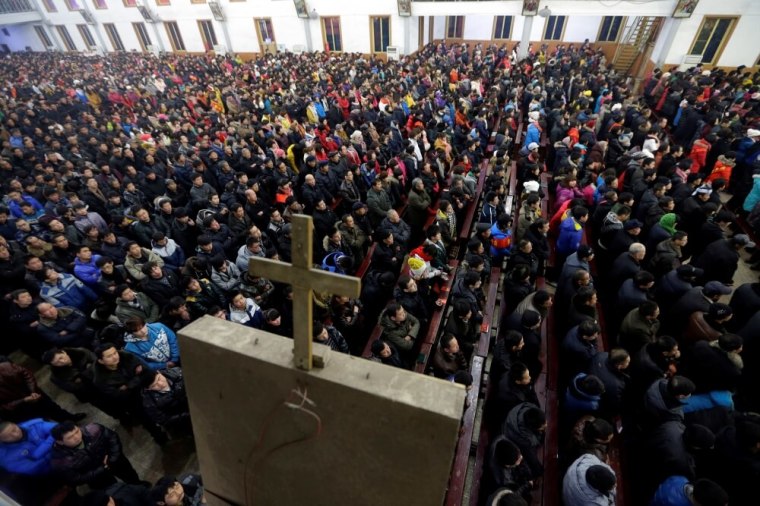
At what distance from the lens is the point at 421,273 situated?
15.8 ft

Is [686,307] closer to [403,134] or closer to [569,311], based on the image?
[569,311]

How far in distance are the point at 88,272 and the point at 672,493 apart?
7212 mm

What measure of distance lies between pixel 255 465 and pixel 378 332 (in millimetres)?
3157

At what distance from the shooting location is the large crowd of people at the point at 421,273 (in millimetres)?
3139

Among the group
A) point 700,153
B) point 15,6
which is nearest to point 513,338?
point 700,153

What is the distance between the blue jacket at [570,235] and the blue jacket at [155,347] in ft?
18.4

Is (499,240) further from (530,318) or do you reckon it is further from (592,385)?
(592,385)

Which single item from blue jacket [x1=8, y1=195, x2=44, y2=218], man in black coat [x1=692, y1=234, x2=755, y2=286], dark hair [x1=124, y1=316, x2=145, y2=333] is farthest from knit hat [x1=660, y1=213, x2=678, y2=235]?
blue jacket [x1=8, y1=195, x2=44, y2=218]

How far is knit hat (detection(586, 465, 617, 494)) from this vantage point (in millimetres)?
2580

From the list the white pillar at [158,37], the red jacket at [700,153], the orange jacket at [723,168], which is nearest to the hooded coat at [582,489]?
the orange jacket at [723,168]

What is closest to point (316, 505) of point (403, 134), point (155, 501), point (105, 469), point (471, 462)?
point (155, 501)

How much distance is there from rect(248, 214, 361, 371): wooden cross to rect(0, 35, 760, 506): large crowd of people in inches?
2.7

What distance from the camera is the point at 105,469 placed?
10.7 ft

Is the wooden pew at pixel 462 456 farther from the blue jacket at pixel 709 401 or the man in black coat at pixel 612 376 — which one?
the blue jacket at pixel 709 401
